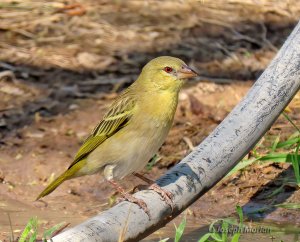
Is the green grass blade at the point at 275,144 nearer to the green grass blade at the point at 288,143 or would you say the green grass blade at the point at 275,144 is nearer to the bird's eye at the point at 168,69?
the green grass blade at the point at 288,143

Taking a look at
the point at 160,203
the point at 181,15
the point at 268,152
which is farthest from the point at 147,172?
the point at 181,15

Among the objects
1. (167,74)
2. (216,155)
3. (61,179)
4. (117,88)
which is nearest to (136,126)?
(167,74)

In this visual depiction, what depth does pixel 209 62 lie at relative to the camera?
9.40m

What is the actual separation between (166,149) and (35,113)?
4.95 feet

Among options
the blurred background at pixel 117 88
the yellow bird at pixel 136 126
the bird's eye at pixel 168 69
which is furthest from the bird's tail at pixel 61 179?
the bird's eye at pixel 168 69

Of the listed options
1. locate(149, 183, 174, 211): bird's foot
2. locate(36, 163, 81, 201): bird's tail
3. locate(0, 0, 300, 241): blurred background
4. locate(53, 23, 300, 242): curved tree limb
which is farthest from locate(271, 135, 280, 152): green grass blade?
locate(149, 183, 174, 211): bird's foot

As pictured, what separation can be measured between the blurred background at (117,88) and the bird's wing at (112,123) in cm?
73

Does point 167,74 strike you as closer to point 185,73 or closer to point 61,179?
point 185,73

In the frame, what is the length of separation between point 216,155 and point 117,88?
136 inches

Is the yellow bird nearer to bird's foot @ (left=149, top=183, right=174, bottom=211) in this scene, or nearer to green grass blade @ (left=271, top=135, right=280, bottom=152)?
bird's foot @ (left=149, top=183, right=174, bottom=211)

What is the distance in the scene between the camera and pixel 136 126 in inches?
225

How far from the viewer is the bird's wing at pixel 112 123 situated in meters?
5.86

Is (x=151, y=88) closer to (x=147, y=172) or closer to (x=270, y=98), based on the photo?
(x=270, y=98)

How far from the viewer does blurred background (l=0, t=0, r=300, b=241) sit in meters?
6.82
